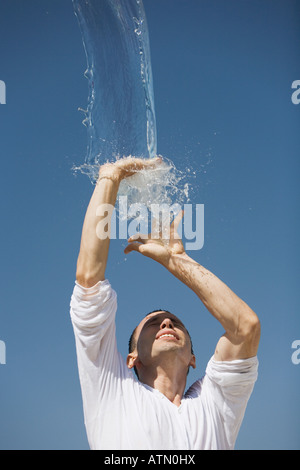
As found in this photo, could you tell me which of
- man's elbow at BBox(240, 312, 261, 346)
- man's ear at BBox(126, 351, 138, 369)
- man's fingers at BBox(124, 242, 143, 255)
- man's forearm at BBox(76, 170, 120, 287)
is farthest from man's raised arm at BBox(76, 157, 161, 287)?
man's elbow at BBox(240, 312, 261, 346)

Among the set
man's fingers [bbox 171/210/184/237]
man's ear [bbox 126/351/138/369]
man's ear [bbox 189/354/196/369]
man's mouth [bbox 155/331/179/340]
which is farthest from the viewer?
man's fingers [bbox 171/210/184/237]

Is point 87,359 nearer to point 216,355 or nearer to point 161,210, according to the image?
point 216,355

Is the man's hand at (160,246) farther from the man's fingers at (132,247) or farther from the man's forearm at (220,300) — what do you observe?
the man's forearm at (220,300)

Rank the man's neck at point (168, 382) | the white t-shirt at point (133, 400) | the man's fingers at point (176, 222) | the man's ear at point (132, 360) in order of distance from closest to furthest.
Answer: the white t-shirt at point (133, 400)
the man's neck at point (168, 382)
the man's ear at point (132, 360)
the man's fingers at point (176, 222)

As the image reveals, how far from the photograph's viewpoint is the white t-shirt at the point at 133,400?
13.0 ft

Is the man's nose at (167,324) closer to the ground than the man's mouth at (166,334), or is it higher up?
higher up

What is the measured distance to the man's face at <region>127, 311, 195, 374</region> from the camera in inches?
178

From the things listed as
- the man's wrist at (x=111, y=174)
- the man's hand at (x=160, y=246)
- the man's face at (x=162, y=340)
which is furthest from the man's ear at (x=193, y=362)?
the man's wrist at (x=111, y=174)

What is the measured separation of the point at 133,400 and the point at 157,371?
0.48m

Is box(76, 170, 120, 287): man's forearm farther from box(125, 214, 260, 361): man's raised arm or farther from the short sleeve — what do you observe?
the short sleeve

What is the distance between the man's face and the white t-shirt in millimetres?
276

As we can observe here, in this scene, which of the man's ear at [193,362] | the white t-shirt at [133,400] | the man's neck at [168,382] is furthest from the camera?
the man's ear at [193,362]

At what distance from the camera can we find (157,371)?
14.9 ft

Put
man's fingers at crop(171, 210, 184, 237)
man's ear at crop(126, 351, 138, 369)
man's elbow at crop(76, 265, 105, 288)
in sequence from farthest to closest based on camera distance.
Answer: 1. man's fingers at crop(171, 210, 184, 237)
2. man's ear at crop(126, 351, 138, 369)
3. man's elbow at crop(76, 265, 105, 288)
